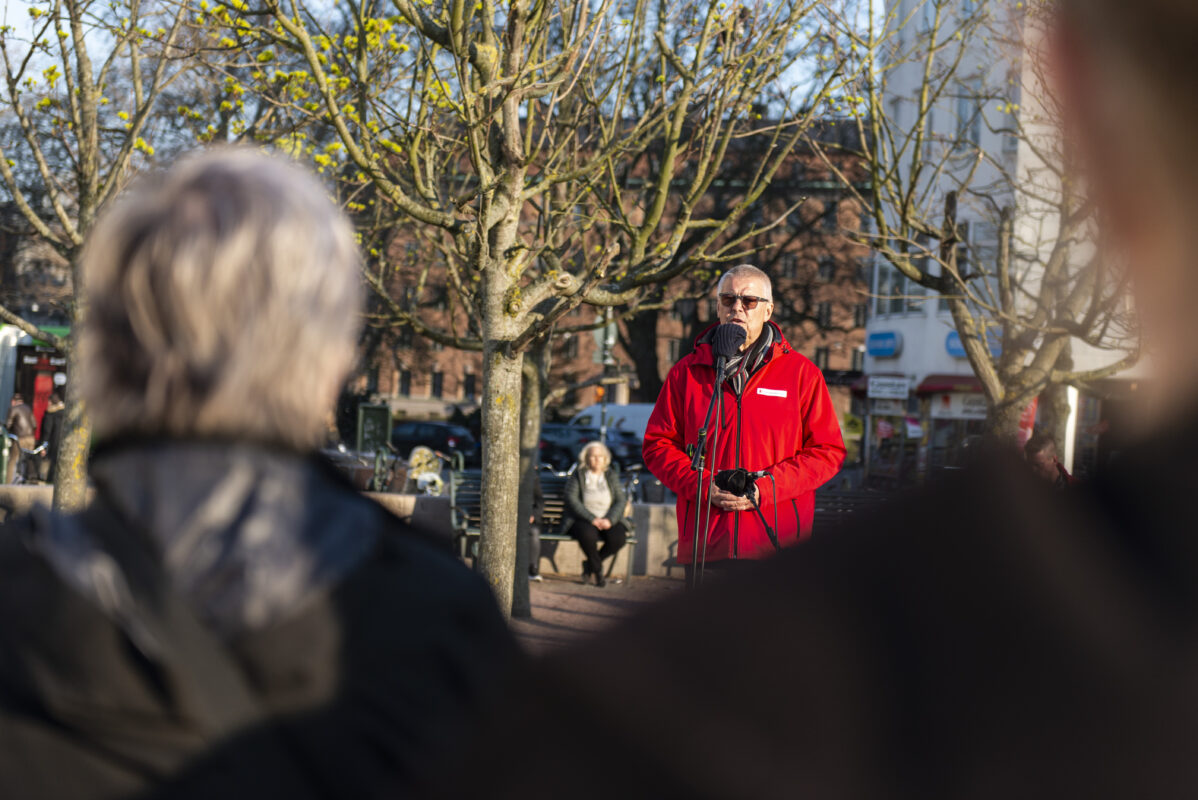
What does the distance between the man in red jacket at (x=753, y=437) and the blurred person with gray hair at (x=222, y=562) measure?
3.71m

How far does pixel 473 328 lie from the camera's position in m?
14.4

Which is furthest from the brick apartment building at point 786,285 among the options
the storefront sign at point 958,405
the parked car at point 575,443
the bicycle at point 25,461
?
the bicycle at point 25,461

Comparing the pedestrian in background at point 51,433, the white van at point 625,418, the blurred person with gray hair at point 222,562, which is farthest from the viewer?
the white van at point 625,418

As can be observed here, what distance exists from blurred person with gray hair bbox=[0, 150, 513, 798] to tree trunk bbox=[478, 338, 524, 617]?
6596mm

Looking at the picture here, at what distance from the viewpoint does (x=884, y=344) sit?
41625mm

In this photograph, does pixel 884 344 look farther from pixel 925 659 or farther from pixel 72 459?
pixel 925 659

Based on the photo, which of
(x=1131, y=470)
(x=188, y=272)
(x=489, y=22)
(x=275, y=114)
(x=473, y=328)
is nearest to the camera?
(x=1131, y=470)

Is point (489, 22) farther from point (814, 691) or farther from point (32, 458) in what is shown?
point (32, 458)

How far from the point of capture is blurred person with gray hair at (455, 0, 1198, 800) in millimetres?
448

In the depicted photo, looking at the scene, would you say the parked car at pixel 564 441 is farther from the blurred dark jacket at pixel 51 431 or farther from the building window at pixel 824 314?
the blurred dark jacket at pixel 51 431

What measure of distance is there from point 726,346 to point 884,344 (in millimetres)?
37468

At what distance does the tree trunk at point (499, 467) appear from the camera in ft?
27.3

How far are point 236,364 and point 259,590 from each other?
14.1 inches

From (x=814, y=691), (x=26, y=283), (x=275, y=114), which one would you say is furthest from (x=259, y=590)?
(x=26, y=283)
